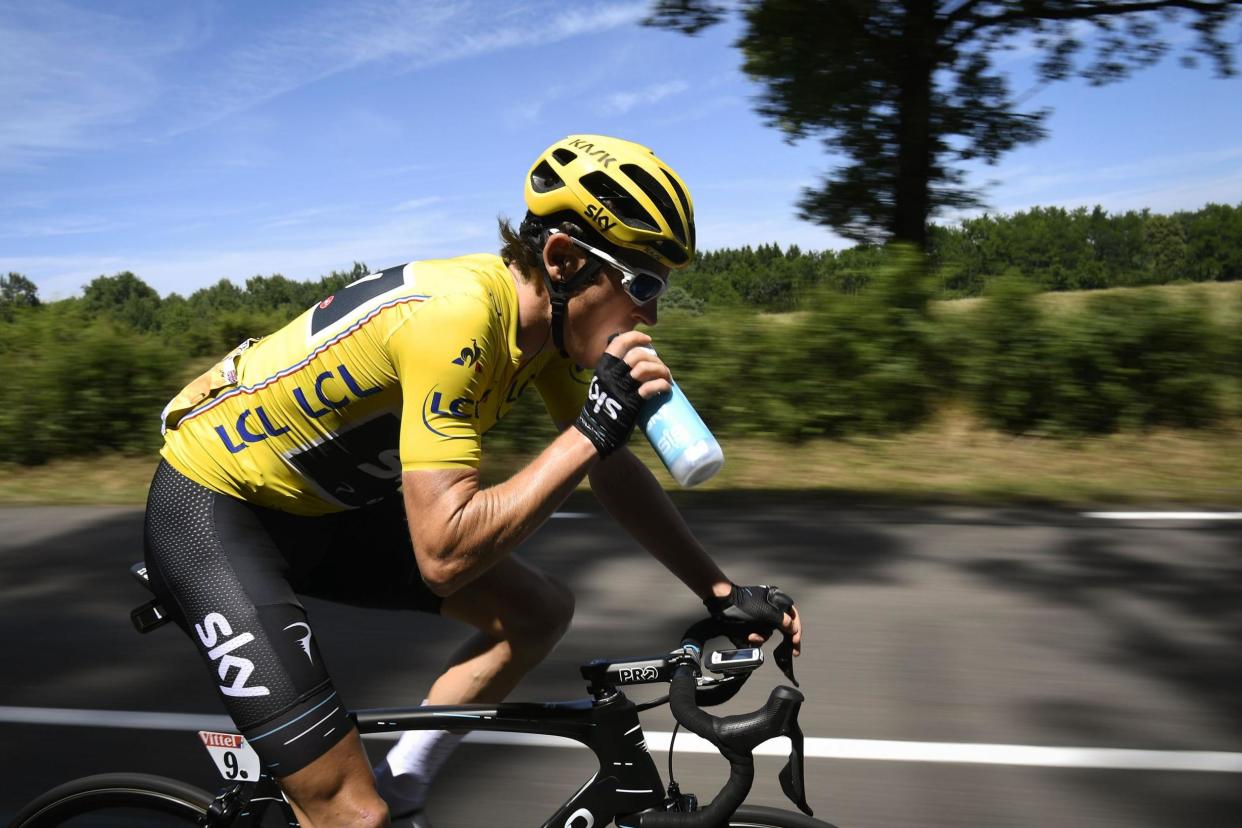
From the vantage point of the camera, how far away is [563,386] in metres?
2.47

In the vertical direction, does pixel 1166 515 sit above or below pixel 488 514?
below

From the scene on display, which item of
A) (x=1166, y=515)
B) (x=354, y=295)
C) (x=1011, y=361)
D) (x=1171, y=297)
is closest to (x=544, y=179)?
(x=354, y=295)

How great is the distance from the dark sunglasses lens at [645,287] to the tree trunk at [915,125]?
868 centimetres

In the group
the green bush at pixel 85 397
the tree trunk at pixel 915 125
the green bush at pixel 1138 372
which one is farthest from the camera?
the tree trunk at pixel 915 125

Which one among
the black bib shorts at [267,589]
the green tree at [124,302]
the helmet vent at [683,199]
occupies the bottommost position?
the green tree at [124,302]

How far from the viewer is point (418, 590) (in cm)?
237

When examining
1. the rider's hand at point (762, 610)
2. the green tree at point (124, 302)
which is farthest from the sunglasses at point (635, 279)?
the green tree at point (124, 302)

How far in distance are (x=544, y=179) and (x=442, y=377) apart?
529mm

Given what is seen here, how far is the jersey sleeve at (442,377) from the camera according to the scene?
1802 millimetres

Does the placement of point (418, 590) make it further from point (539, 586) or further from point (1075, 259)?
point (1075, 259)

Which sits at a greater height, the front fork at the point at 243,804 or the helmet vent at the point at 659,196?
the helmet vent at the point at 659,196

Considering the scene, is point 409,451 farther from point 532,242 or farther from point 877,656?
point 877,656

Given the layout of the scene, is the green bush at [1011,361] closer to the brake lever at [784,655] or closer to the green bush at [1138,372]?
the green bush at [1138,372]

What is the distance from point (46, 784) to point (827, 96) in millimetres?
9497
